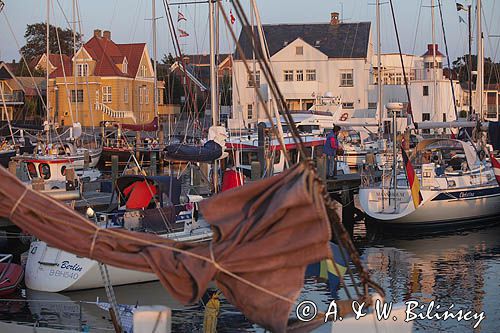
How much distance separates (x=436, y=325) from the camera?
1581 centimetres

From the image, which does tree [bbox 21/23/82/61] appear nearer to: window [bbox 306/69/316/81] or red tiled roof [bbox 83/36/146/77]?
red tiled roof [bbox 83/36/146/77]

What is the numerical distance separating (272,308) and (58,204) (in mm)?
1725

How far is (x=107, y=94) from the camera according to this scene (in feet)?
233

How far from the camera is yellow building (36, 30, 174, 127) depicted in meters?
67.7

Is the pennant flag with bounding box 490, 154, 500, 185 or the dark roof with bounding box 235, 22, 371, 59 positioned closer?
the pennant flag with bounding box 490, 154, 500, 185

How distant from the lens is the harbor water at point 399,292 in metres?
16.0

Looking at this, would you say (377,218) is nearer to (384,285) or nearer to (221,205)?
(384,285)

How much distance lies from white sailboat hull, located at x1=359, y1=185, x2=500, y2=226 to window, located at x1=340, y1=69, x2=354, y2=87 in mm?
40034

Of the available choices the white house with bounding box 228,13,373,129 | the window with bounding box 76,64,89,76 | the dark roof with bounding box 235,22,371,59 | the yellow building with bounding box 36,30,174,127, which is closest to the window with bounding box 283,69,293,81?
the white house with bounding box 228,13,373,129

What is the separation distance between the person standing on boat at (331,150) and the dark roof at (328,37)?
38.9 meters

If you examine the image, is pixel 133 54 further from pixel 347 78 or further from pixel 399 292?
pixel 399 292

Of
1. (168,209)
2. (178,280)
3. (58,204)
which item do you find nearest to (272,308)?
(178,280)

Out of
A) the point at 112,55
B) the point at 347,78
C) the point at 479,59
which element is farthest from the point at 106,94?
the point at 479,59

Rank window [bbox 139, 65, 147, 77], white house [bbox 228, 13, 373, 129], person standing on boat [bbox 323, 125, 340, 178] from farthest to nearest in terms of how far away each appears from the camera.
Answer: window [bbox 139, 65, 147, 77] → white house [bbox 228, 13, 373, 129] → person standing on boat [bbox 323, 125, 340, 178]
